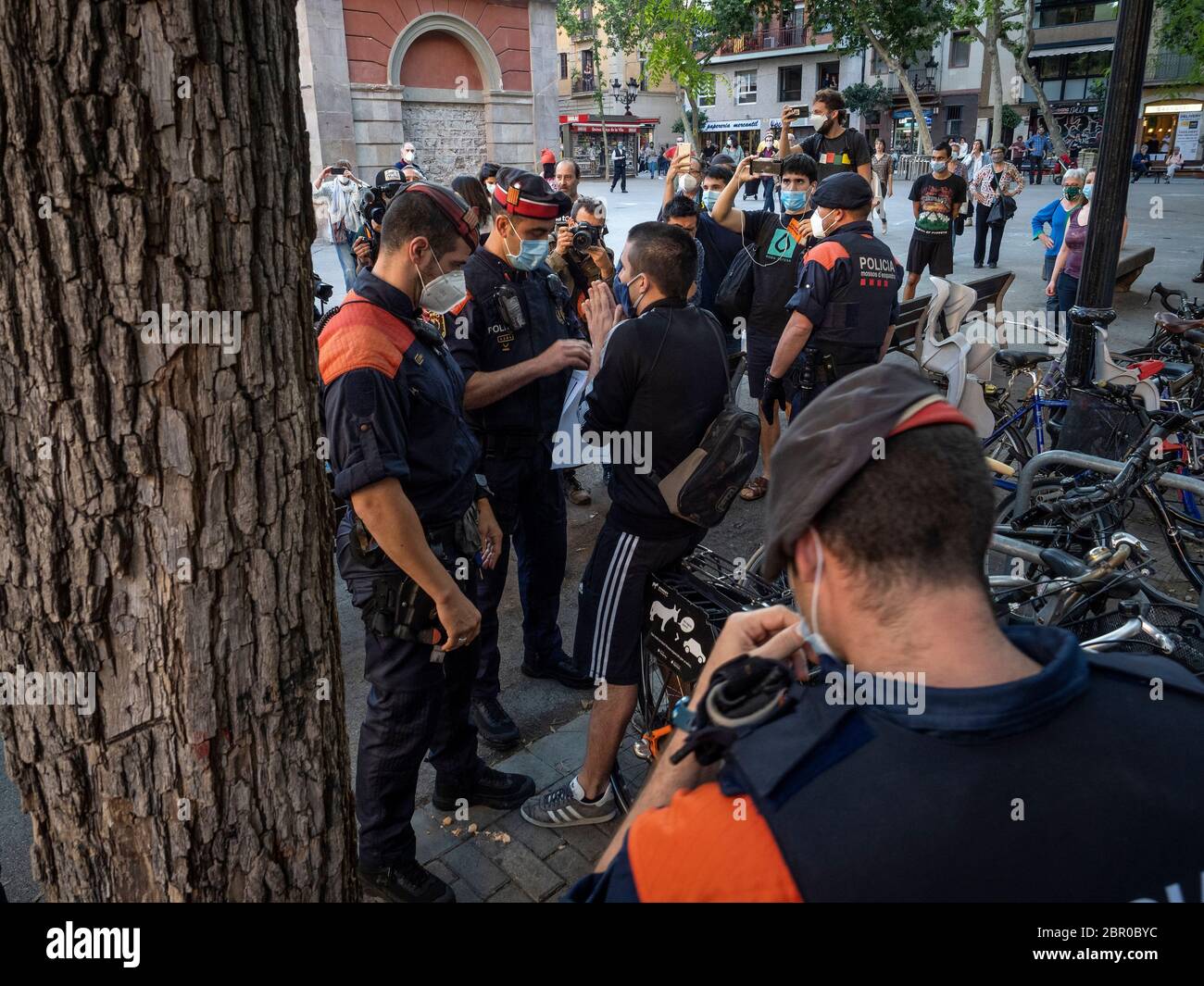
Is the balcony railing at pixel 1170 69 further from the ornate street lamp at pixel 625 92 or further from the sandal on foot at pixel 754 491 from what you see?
the sandal on foot at pixel 754 491

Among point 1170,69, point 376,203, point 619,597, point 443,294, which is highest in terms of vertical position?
point 1170,69

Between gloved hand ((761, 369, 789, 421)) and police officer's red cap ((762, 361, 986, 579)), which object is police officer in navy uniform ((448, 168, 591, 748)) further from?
police officer's red cap ((762, 361, 986, 579))

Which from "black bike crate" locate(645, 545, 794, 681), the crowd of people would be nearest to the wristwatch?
the crowd of people

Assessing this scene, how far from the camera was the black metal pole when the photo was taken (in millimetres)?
5297

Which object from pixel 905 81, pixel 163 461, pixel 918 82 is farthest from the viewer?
pixel 918 82

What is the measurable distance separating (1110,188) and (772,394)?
8.21 feet

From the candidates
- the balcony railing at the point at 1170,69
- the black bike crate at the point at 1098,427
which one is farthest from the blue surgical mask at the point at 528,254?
the balcony railing at the point at 1170,69

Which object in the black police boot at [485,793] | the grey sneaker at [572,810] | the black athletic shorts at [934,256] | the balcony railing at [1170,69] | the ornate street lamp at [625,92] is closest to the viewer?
the grey sneaker at [572,810]

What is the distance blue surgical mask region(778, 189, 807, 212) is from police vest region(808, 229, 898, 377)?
1.40m

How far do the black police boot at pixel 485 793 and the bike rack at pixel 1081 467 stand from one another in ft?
8.88

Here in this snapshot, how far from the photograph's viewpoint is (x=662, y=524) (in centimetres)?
308

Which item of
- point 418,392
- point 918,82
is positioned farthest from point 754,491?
point 918,82

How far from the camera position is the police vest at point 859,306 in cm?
479

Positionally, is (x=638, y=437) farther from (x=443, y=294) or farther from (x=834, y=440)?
(x=834, y=440)
